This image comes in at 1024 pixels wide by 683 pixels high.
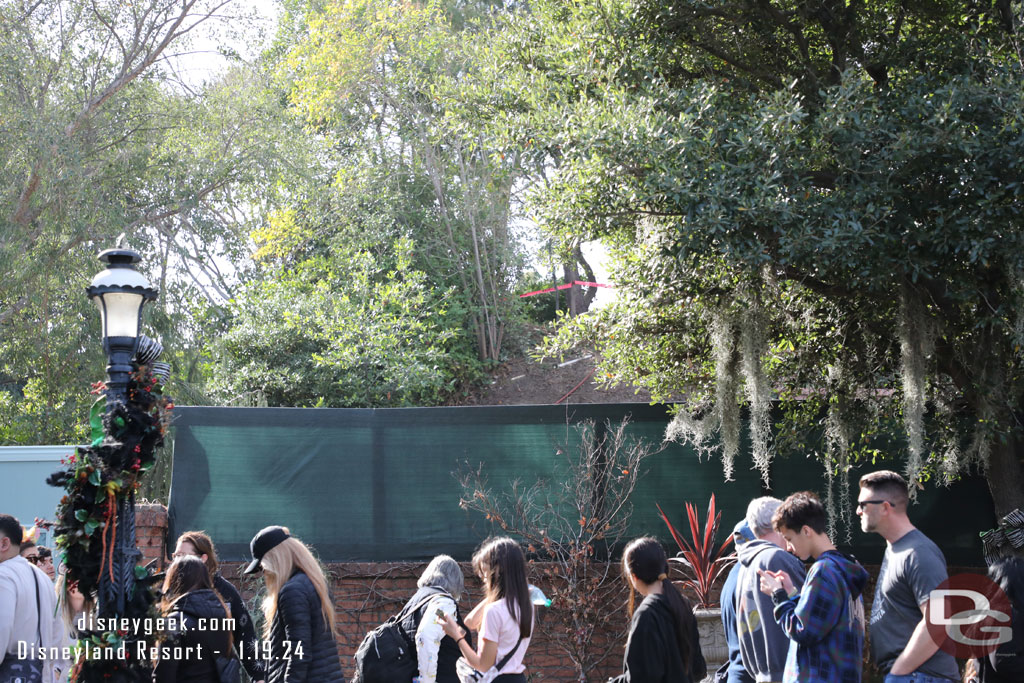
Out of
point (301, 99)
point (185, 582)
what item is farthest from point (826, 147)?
point (301, 99)

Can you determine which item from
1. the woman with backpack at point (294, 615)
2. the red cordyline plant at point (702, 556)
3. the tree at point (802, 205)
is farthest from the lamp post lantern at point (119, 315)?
the red cordyline plant at point (702, 556)

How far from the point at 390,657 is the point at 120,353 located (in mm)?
2249

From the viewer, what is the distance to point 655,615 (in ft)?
14.3

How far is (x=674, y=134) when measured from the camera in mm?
6574

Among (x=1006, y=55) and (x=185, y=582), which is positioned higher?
(x=1006, y=55)

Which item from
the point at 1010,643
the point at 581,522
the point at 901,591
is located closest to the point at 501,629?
the point at 901,591

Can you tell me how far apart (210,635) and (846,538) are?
581 centimetres

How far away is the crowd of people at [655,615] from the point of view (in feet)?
13.3

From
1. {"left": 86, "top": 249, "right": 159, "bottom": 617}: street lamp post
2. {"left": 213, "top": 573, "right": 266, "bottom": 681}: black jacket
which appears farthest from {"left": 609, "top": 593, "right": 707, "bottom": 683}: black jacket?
{"left": 86, "top": 249, "right": 159, "bottom": 617}: street lamp post

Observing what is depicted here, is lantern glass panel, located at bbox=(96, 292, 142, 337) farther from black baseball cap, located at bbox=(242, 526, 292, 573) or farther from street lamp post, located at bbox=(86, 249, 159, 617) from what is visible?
black baseball cap, located at bbox=(242, 526, 292, 573)

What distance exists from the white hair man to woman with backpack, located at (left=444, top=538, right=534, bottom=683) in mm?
1101

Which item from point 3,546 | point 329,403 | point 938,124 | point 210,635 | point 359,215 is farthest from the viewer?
point 359,215

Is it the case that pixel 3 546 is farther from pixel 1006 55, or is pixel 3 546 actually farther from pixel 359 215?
pixel 359 215

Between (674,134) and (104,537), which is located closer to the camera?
(104,537)
